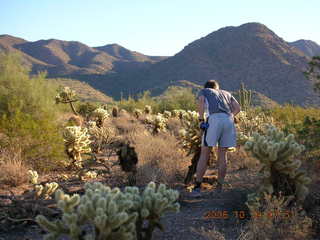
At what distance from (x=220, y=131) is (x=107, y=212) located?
3.43 metres

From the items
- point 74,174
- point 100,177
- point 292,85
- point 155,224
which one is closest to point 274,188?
point 155,224

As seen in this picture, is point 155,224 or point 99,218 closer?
point 99,218

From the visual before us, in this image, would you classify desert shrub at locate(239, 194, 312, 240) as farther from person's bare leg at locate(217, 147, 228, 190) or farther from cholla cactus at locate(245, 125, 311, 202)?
person's bare leg at locate(217, 147, 228, 190)

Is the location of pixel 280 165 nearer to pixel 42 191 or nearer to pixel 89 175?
pixel 42 191

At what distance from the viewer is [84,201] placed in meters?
2.87

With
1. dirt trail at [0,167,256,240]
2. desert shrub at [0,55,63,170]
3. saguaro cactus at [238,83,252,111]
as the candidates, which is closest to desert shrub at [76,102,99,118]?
desert shrub at [0,55,63,170]

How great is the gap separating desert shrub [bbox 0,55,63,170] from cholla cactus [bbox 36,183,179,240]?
17.7ft

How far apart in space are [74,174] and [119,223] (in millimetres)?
5375

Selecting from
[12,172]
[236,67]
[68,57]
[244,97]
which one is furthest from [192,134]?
[68,57]

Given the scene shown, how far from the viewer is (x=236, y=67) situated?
61188 mm

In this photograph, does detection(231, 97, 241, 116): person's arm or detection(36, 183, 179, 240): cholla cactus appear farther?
detection(231, 97, 241, 116): person's arm

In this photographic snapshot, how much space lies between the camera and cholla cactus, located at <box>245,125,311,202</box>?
4.30m

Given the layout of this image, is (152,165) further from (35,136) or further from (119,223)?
(119,223)

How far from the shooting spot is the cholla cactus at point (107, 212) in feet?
9.06
